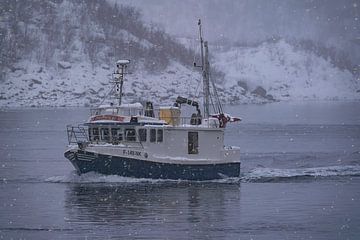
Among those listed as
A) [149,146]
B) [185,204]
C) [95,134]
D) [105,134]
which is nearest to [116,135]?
[105,134]

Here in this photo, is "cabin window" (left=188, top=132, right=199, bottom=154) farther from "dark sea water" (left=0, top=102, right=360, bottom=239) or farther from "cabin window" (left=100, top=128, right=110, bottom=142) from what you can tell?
"cabin window" (left=100, top=128, right=110, bottom=142)

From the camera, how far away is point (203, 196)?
186ft

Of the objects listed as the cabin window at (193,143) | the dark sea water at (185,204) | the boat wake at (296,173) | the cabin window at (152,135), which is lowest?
the dark sea water at (185,204)

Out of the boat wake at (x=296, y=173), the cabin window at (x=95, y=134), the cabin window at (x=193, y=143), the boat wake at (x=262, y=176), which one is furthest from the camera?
the boat wake at (x=296, y=173)

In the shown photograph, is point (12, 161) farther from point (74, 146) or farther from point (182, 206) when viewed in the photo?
point (182, 206)

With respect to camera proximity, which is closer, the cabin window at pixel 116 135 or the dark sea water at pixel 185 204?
the dark sea water at pixel 185 204

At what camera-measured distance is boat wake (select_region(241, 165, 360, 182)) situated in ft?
221

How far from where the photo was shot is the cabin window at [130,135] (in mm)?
→ 59562

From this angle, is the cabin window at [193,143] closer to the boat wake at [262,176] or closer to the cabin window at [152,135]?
the boat wake at [262,176]

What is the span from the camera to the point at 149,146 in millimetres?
59531

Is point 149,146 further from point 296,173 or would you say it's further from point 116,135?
point 296,173

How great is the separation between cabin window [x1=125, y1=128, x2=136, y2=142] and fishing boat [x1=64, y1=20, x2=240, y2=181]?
0.08 feet

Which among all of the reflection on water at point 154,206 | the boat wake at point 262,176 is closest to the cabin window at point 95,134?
the boat wake at point 262,176

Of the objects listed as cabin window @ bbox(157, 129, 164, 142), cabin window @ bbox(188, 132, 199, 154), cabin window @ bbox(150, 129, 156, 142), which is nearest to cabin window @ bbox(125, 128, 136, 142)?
cabin window @ bbox(150, 129, 156, 142)
